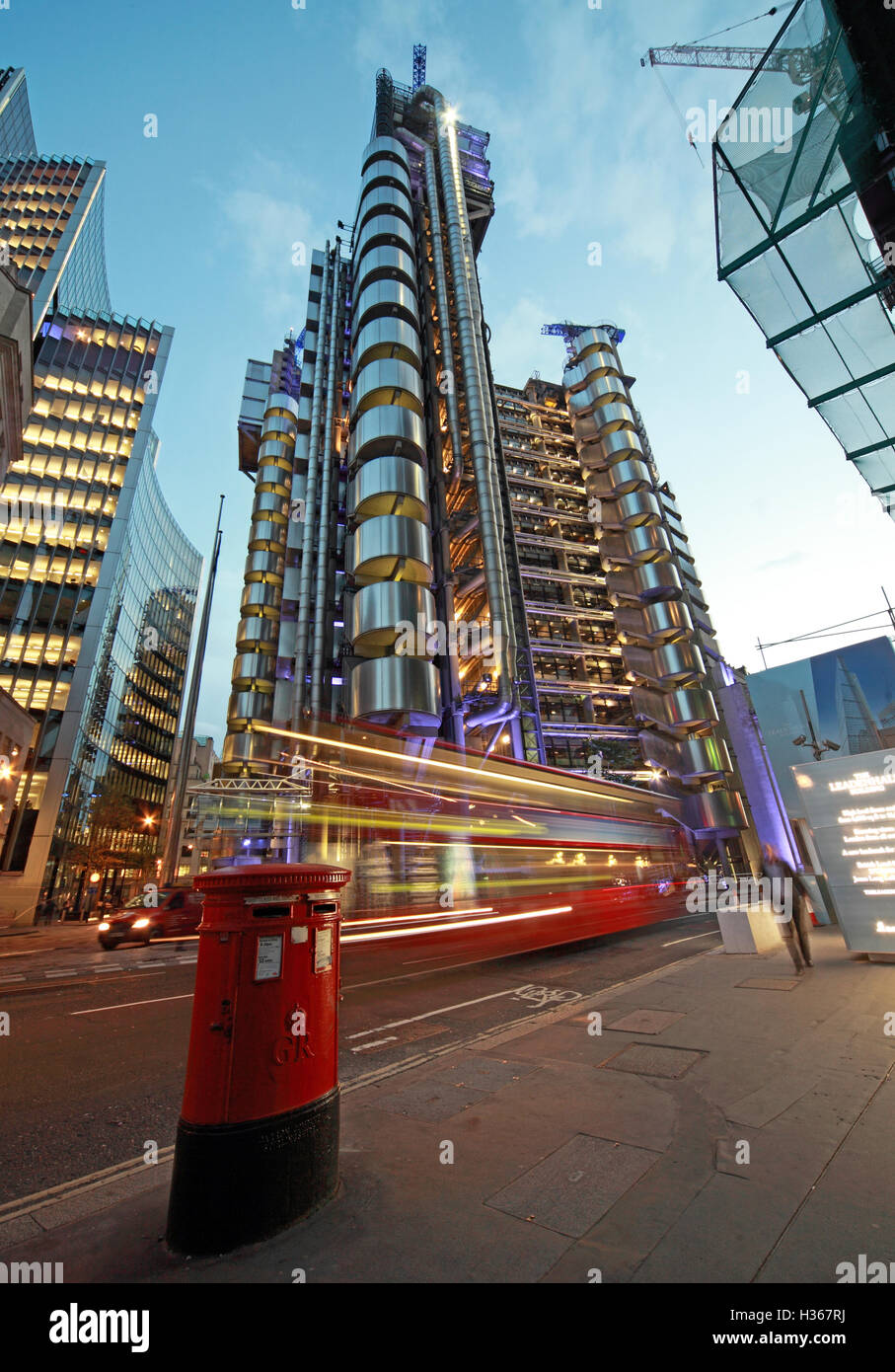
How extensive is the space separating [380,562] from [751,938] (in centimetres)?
2161

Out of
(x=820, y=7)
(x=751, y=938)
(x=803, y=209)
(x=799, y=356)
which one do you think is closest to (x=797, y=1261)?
(x=799, y=356)

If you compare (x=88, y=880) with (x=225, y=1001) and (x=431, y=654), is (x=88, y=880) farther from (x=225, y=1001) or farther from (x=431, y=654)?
(x=225, y=1001)

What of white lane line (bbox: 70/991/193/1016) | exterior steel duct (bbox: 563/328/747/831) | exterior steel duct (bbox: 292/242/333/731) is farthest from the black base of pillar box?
exterior steel duct (bbox: 563/328/747/831)

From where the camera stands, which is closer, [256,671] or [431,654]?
[431,654]

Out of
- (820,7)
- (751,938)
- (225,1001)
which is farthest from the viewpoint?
(751,938)

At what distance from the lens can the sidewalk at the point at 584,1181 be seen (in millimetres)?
2461

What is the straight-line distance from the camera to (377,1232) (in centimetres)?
271

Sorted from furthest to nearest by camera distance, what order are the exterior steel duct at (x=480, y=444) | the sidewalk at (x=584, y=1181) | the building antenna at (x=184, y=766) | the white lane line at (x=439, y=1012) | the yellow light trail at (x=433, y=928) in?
1. the exterior steel duct at (x=480, y=444)
2. the building antenna at (x=184, y=766)
3. the yellow light trail at (x=433, y=928)
4. the white lane line at (x=439, y=1012)
5. the sidewalk at (x=584, y=1181)

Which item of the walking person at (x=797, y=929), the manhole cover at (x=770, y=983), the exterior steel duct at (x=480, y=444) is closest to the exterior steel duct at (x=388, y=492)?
the exterior steel duct at (x=480, y=444)

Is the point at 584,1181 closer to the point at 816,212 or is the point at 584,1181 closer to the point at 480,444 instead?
the point at 816,212

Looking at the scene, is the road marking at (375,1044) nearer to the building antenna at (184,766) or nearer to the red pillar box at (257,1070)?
the red pillar box at (257,1070)

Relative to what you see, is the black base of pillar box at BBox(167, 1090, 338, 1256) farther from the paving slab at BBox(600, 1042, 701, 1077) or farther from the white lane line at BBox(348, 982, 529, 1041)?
the white lane line at BBox(348, 982, 529, 1041)

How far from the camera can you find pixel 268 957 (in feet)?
10.1

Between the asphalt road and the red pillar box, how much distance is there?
68.9 inches
